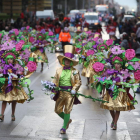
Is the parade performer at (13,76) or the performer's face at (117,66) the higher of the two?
the performer's face at (117,66)

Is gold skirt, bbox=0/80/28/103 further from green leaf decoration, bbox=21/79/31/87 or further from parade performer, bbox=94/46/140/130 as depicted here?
parade performer, bbox=94/46/140/130

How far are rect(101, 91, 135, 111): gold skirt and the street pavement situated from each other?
1.53 ft

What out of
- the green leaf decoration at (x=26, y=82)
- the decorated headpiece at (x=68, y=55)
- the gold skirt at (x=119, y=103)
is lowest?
the gold skirt at (x=119, y=103)

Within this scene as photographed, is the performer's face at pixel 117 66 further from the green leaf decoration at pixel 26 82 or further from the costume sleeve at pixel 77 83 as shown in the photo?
the green leaf decoration at pixel 26 82

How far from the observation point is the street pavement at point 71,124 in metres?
9.41

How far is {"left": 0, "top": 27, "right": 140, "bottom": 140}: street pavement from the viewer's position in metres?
9.41

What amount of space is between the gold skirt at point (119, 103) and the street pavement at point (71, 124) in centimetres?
47

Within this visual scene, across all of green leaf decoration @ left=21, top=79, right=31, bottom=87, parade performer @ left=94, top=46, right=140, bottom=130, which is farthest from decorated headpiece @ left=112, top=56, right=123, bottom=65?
green leaf decoration @ left=21, top=79, right=31, bottom=87

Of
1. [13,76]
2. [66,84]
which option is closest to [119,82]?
[66,84]

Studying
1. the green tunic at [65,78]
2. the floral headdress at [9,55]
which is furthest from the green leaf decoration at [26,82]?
the green tunic at [65,78]

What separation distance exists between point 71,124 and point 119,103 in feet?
4.18

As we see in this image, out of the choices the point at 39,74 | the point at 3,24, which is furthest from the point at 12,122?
the point at 3,24

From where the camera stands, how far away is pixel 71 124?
10461 millimetres

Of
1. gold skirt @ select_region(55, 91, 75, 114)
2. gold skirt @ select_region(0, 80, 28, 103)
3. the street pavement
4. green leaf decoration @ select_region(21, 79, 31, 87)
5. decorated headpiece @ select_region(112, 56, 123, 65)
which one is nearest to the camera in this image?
the street pavement
